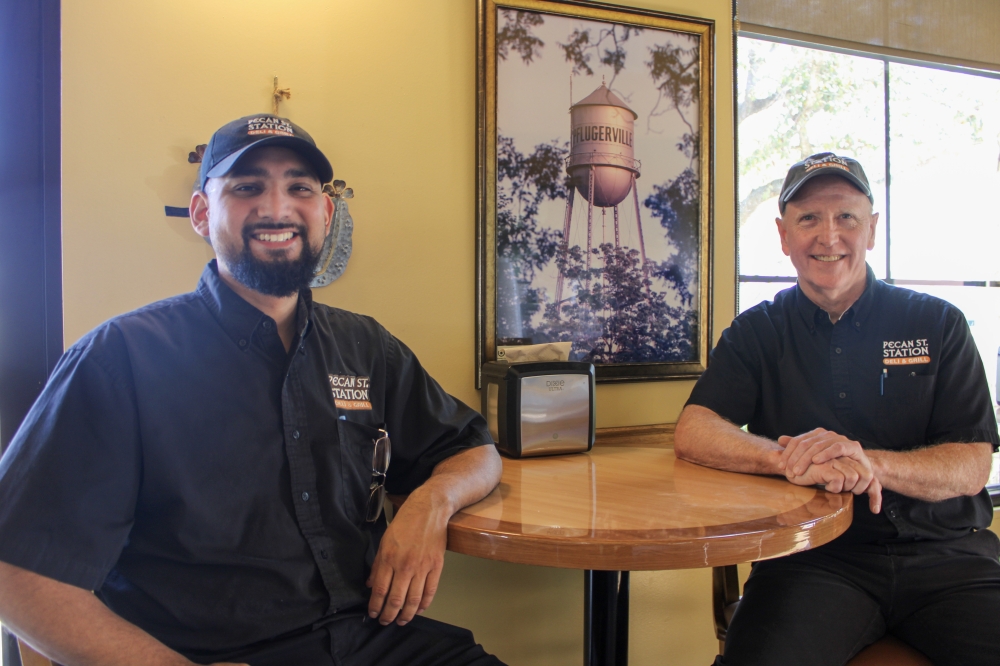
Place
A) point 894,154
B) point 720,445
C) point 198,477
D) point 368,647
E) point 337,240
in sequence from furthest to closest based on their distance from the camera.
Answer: point 894,154
point 337,240
point 720,445
point 368,647
point 198,477

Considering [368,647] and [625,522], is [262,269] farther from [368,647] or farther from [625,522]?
[625,522]

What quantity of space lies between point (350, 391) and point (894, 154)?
2595mm

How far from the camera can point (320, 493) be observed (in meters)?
1.29

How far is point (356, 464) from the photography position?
1.38m

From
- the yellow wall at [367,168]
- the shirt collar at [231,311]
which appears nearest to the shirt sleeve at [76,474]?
the shirt collar at [231,311]

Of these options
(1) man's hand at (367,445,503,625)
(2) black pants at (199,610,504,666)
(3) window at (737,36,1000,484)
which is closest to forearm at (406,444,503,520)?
(1) man's hand at (367,445,503,625)

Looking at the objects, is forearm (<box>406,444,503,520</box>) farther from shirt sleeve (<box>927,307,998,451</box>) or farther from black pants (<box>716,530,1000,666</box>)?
shirt sleeve (<box>927,307,998,451</box>)

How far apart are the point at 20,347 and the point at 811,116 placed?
2832 mm

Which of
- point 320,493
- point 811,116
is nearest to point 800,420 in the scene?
point 320,493

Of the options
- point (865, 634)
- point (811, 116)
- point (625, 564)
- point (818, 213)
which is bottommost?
point (865, 634)

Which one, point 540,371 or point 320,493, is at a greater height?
point 540,371

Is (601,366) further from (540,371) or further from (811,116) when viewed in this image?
(811,116)

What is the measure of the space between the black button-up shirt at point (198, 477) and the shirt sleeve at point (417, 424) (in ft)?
0.41

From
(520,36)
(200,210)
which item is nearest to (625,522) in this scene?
(200,210)
